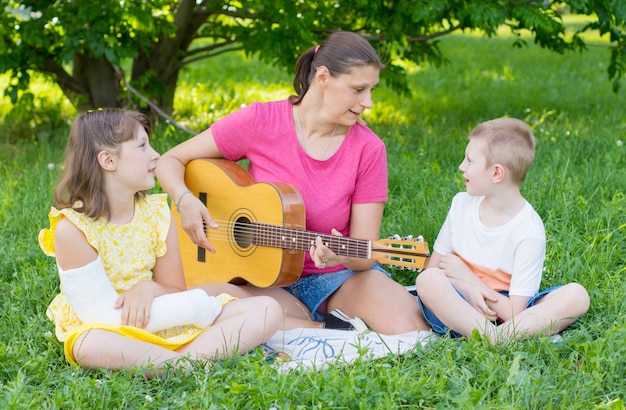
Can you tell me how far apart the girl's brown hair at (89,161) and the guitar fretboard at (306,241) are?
67 cm

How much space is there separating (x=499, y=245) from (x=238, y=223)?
1109 mm

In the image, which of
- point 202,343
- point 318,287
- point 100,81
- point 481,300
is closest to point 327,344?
point 318,287

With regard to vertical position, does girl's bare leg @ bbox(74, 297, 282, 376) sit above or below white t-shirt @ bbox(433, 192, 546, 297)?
below

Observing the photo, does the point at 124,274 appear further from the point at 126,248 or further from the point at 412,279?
the point at 412,279

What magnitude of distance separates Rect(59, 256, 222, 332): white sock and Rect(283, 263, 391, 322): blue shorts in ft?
2.09

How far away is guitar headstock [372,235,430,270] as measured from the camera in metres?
3.11

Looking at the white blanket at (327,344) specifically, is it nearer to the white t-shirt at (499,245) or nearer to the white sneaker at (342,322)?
the white sneaker at (342,322)

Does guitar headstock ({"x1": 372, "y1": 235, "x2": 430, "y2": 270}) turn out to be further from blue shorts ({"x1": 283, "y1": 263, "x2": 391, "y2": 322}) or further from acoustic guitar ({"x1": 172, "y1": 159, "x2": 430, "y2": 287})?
blue shorts ({"x1": 283, "y1": 263, "x2": 391, "y2": 322})

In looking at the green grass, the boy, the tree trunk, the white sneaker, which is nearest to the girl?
the green grass

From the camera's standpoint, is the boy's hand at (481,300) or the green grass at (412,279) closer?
the green grass at (412,279)

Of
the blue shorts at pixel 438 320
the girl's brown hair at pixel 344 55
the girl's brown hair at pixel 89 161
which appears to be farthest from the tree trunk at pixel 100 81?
the blue shorts at pixel 438 320

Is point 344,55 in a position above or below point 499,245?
above

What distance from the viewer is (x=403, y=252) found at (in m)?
3.12

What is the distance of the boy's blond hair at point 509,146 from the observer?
124 inches
